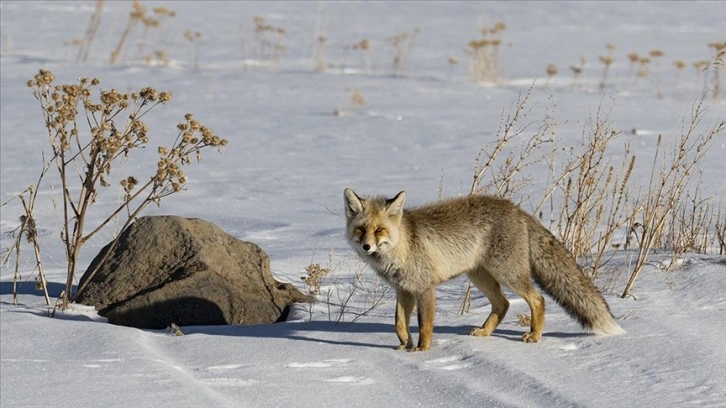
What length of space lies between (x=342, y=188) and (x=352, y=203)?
5079 millimetres

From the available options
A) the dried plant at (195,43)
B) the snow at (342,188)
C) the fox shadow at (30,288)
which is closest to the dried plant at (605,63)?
the snow at (342,188)

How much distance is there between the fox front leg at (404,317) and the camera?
592 cm

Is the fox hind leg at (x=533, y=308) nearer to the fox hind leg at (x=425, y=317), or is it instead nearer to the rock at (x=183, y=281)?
the fox hind leg at (x=425, y=317)

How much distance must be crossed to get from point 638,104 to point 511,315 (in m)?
9.91

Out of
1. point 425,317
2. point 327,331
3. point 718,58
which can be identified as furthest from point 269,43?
point 425,317

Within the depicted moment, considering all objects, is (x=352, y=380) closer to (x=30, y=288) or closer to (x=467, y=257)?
(x=467, y=257)

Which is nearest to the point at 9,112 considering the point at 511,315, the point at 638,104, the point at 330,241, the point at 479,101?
the point at 479,101

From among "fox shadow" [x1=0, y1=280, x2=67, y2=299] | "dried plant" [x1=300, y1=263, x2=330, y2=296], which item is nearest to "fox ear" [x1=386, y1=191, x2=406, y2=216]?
"dried plant" [x1=300, y1=263, x2=330, y2=296]

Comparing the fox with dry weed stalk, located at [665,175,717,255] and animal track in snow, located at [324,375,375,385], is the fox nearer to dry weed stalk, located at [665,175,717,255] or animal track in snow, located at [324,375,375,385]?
animal track in snow, located at [324,375,375,385]

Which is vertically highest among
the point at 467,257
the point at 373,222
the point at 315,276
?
the point at 373,222

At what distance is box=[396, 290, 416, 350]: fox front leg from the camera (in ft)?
19.4

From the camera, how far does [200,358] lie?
568 cm

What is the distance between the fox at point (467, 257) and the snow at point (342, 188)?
151 millimetres

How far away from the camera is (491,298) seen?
6.30 metres
